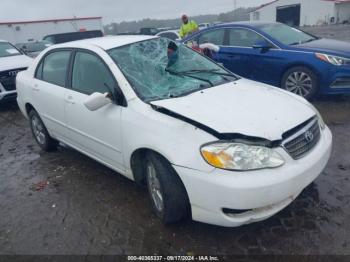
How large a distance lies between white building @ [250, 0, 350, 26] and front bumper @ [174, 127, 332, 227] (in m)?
42.7

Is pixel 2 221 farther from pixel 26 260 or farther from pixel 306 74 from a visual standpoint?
pixel 306 74

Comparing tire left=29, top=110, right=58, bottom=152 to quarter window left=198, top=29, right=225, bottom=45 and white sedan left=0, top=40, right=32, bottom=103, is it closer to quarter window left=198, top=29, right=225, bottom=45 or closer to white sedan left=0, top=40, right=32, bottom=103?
white sedan left=0, top=40, right=32, bottom=103

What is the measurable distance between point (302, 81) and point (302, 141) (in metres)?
3.58

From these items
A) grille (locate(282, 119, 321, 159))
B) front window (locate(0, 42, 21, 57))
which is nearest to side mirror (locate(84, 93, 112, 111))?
grille (locate(282, 119, 321, 159))

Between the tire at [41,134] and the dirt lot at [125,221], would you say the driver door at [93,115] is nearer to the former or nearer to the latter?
the dirt lot at [125,221]

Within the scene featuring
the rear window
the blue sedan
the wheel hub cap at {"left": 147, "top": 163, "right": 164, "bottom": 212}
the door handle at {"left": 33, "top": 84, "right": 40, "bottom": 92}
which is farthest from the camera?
the rear window

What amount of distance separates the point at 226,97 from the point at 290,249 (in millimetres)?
1412

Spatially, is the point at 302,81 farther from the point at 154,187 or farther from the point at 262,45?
the point at 154,187

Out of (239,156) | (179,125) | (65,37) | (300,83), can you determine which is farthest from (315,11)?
(239,156)

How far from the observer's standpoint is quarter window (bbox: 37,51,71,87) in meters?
4.11

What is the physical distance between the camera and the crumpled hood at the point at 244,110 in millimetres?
2607

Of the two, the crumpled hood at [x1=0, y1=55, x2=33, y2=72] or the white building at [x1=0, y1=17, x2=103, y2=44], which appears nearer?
the crumpled hood at [x1=0, y1=55, x2=33, y2=72]

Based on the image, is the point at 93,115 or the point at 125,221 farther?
the point at 93,115

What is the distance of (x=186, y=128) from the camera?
267cm
